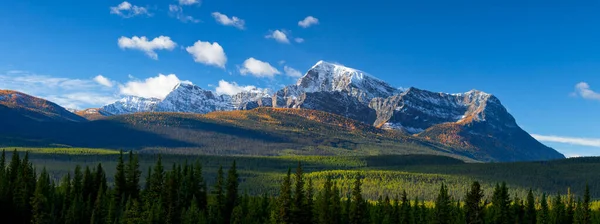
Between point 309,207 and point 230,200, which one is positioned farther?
point 230,200

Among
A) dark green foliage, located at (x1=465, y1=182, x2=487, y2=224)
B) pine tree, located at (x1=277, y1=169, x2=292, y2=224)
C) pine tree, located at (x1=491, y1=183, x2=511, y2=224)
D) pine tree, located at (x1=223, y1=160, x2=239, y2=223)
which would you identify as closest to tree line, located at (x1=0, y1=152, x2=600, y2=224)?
pine tree, located at (x1=223, y1=160, x2=239, y2=223)

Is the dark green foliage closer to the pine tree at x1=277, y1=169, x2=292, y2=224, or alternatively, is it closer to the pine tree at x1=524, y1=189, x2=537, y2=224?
the pine tree at x1=277, y1=169, x2=292, y2=224

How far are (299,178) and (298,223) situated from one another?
23.9 ft

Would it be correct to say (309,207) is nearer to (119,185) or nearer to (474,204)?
(474,204)

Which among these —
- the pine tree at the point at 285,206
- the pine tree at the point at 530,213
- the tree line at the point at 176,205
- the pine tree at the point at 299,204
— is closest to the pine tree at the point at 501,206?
the tree line at the point at 176,205

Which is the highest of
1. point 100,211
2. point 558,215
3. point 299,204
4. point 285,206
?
point 299,204

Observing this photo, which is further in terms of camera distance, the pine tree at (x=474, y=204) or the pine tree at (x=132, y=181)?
the pine tree at (x=132, y=181)

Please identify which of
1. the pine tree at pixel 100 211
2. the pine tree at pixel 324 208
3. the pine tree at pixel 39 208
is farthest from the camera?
the pine tree at pixel 100 211

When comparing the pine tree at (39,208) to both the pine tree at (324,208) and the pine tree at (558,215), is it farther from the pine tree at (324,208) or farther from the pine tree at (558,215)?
the pine tree at (558,215)

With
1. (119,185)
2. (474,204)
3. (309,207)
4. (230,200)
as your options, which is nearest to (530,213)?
→ (230,200)

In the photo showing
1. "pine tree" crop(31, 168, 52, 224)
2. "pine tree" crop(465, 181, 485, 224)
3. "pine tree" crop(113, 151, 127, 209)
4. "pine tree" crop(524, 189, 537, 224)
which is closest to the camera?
"pine tree" crop(465, 181, 485, 224)

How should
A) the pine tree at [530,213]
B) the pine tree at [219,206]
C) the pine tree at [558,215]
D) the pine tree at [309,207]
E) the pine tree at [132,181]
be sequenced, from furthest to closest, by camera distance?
the pine tree at [530,213]
the pine tree at [558,215]
the pine tree at [132,181]
the pine tree at [219,206]
the pine tree at [309,207]

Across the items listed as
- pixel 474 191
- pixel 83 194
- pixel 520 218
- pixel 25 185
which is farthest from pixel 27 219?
pixel 520 218

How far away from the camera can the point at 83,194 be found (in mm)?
150000
